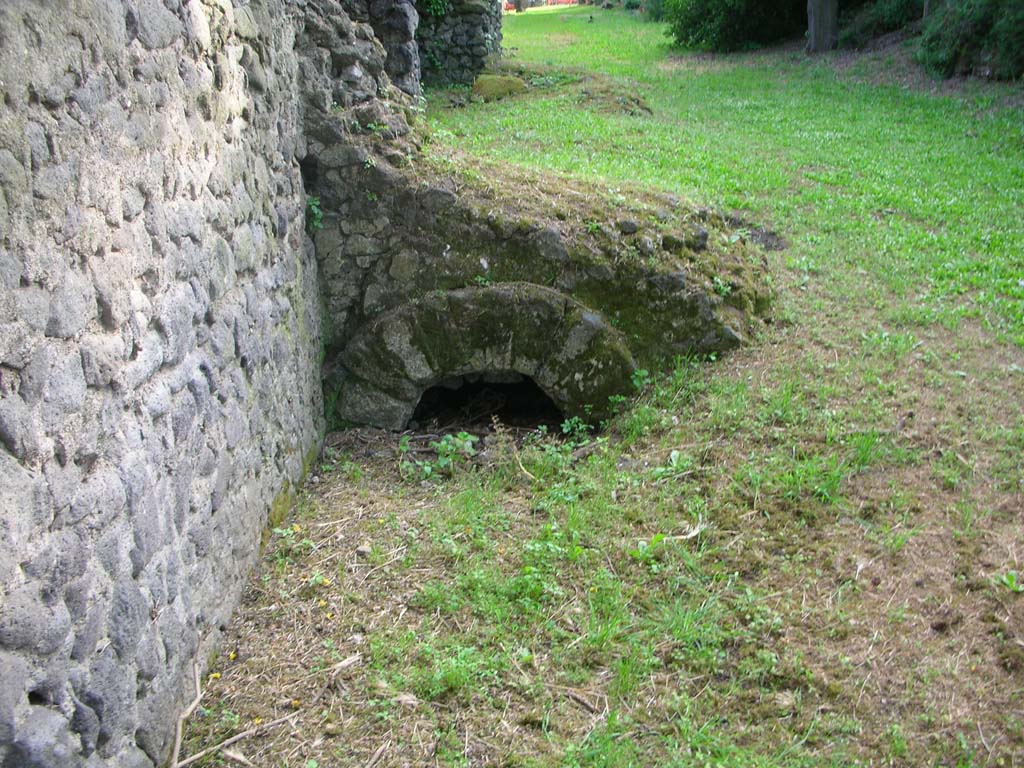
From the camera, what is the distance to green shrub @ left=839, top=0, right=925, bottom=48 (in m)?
16.3

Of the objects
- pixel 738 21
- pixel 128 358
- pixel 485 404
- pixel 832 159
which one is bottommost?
pixel 485 404

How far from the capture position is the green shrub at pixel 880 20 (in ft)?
53.5

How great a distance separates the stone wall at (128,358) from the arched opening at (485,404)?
5.19 feet

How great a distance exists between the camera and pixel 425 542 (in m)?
4.26

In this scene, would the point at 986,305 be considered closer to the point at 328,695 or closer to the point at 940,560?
the point at 940,560

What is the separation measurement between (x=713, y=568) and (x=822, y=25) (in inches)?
617

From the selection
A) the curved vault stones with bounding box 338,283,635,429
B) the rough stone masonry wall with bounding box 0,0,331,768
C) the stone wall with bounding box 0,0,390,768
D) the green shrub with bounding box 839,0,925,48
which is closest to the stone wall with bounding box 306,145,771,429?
the curved vault stones with bounding box 338,283,635,429

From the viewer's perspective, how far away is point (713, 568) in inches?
156

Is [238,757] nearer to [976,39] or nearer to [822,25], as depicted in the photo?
[976,39]

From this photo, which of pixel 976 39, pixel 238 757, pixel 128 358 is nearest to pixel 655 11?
pixel 976 39

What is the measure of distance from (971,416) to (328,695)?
378cm

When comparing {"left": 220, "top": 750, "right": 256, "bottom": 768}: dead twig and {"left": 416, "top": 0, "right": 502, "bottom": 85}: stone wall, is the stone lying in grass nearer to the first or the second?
{"left": 416, "top": 0, "right": 502, "bottom": 85}: stone wall

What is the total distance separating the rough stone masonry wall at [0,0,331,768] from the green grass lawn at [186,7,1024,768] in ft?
1.75

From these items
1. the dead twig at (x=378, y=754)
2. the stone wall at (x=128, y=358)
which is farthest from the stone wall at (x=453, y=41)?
the dead twig at (x=378, y=754)
